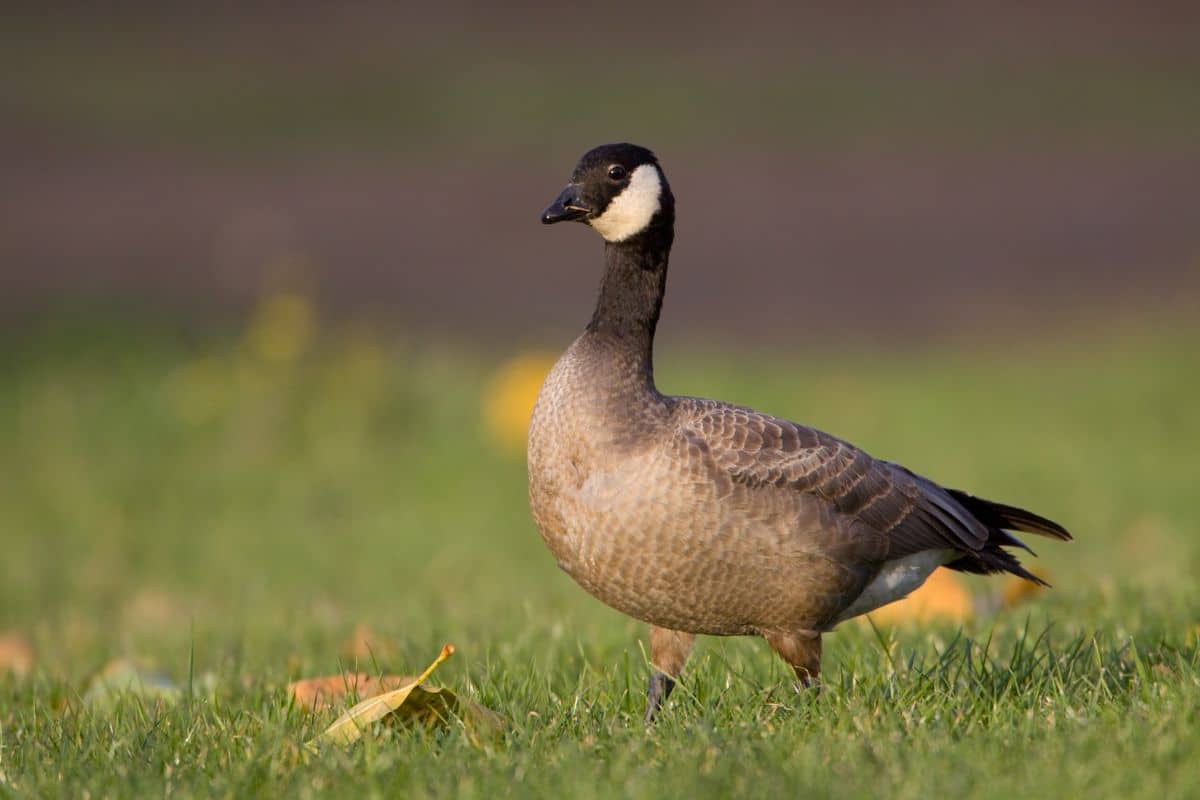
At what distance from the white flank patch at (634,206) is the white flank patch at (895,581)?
4.41 ft

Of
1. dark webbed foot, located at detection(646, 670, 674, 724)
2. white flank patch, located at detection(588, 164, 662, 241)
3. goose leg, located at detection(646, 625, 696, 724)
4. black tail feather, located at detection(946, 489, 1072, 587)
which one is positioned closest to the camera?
dark webbed foot, located at detection(646, 670, 674, 724)

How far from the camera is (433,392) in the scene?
11.8 meters

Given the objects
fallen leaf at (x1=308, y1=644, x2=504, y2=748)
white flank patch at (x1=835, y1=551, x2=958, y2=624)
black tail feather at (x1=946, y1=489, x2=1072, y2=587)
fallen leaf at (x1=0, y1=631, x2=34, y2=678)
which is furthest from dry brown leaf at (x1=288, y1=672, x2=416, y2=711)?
black tail feather at (x1=946, y1=489, x2=1072, y2=587)

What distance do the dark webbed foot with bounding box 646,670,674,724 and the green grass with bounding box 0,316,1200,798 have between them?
0.05 m

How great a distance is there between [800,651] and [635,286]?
1288 millimetres

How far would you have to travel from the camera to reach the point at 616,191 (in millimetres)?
5117

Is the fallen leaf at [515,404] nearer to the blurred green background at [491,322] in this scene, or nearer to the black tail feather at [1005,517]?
the blurred green background at [491,322]

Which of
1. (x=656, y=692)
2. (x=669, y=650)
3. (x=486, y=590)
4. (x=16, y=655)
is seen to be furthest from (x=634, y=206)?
(x=486, y=590)

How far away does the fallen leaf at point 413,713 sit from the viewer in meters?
4.16

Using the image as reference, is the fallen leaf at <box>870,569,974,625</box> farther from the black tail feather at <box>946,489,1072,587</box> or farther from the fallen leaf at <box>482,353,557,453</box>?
the fallen leaf at <box>482,353,557,453</box>

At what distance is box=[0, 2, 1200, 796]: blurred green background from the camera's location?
25.0ft

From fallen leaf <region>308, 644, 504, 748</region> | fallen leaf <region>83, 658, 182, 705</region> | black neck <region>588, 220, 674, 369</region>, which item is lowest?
fallen leaf <region>83, 658, 182, 705</region>

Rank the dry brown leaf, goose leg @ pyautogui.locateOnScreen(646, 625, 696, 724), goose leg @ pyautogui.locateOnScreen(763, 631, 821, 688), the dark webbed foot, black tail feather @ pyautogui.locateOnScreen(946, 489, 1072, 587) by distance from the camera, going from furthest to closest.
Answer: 1. black tail feather @ pyautogui.locateOnScreen(946, 489, 1072, 587)
2. goose leg @ pyautogui.locateOnScreen(646, 625, 696, 724)
3. goose leg @ pyautogui.locateOnScreen(763, 631, 821, 688)
4. the dry brown leaf
5. the dark webbed foot

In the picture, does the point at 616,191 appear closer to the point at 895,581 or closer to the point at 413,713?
the point at 895,581
